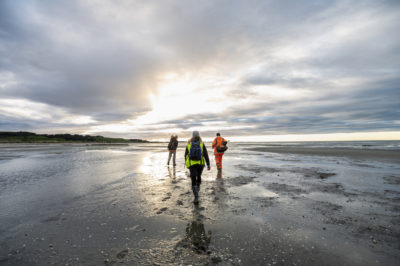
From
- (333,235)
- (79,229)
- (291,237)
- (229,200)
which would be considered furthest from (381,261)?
(79,229)

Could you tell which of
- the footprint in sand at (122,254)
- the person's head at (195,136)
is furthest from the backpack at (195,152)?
the footprint in sand at (122,254)

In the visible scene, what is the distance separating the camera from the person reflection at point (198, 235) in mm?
3961

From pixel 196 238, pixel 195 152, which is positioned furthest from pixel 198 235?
pixel 195 152

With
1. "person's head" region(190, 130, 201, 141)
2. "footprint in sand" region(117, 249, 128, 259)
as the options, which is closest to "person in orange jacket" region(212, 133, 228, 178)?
"person's head" region(190, 130, 201, 141)

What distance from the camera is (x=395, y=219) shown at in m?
5.41

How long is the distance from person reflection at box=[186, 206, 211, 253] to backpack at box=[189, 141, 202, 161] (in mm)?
2250

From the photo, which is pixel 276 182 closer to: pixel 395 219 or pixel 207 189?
pixel 207 189

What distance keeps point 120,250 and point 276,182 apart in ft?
28.3

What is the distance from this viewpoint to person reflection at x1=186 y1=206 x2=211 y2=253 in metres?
3.96

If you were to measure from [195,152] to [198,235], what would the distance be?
3.15 m

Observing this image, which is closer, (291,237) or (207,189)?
(291,237)

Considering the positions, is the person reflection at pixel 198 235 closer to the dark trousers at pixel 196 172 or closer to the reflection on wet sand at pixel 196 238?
the reflection on wet sand at pixel 196 238

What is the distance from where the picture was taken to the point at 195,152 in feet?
23.1

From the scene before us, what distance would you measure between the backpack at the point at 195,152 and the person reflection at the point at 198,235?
2250mm
